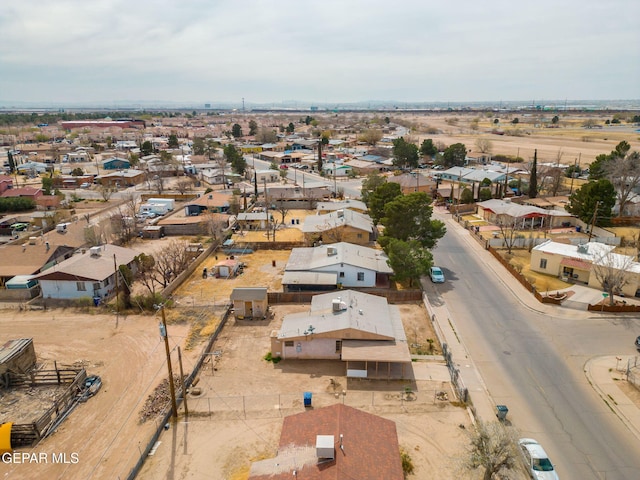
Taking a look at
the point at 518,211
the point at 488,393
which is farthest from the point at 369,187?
the point at 488,393

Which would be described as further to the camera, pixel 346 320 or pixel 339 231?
pixel 339 231

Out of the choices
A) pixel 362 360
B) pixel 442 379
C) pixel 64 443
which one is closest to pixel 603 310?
pixel 442 379

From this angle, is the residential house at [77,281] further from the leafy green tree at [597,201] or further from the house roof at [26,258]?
the leafy green tree at [597,201]

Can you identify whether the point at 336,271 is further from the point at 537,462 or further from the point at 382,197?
the point at 537,462

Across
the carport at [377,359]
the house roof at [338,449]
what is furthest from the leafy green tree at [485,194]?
the house roof at [338,449]

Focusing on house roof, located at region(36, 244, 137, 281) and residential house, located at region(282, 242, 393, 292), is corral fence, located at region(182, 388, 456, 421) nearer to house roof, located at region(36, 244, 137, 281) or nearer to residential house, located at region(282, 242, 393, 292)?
residential house, located at region(282, 242, 393, 292)

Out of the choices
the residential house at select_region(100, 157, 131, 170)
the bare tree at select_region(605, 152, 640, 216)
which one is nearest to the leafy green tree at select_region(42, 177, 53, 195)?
Result: the residential house at select_region(100, 157, 131, 170)
